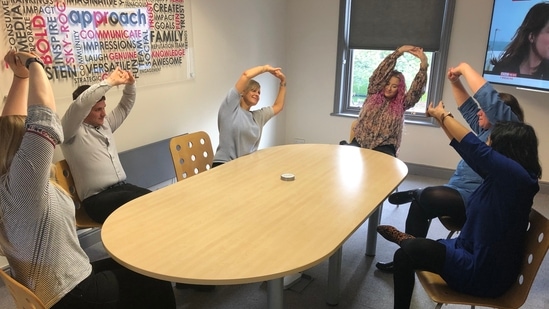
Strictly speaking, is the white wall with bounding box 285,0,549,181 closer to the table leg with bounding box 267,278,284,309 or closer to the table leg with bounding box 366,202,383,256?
the table leg with bounding box 366,202,383,256

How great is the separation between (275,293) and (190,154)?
1.30 m

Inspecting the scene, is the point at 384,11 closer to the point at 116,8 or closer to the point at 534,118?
the point at 534,118

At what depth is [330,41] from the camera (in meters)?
4.48

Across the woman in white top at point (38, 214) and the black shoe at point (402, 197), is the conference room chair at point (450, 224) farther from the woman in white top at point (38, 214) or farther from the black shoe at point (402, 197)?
the woman in white top at point (38, 214)

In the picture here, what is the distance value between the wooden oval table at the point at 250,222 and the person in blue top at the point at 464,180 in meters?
0.27

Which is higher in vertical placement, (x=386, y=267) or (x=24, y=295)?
(x=24, y=295)

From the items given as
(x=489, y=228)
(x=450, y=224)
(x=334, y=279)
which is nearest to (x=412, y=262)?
(x=489, y=228)

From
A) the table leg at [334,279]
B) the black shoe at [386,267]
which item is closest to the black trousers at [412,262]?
the table leg at [334,279]

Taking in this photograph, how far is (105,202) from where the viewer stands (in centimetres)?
222

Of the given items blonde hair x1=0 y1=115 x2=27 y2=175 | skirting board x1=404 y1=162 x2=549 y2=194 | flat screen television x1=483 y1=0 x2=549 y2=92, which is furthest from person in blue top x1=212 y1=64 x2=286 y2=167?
skirting board x1=404 y1=162 x2=549 y2=194

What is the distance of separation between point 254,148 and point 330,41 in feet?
7.30

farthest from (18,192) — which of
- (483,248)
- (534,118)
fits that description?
(534,118)

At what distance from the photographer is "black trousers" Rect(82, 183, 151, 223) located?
219cm

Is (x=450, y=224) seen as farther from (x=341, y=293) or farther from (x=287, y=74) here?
(x=287, y=74)
